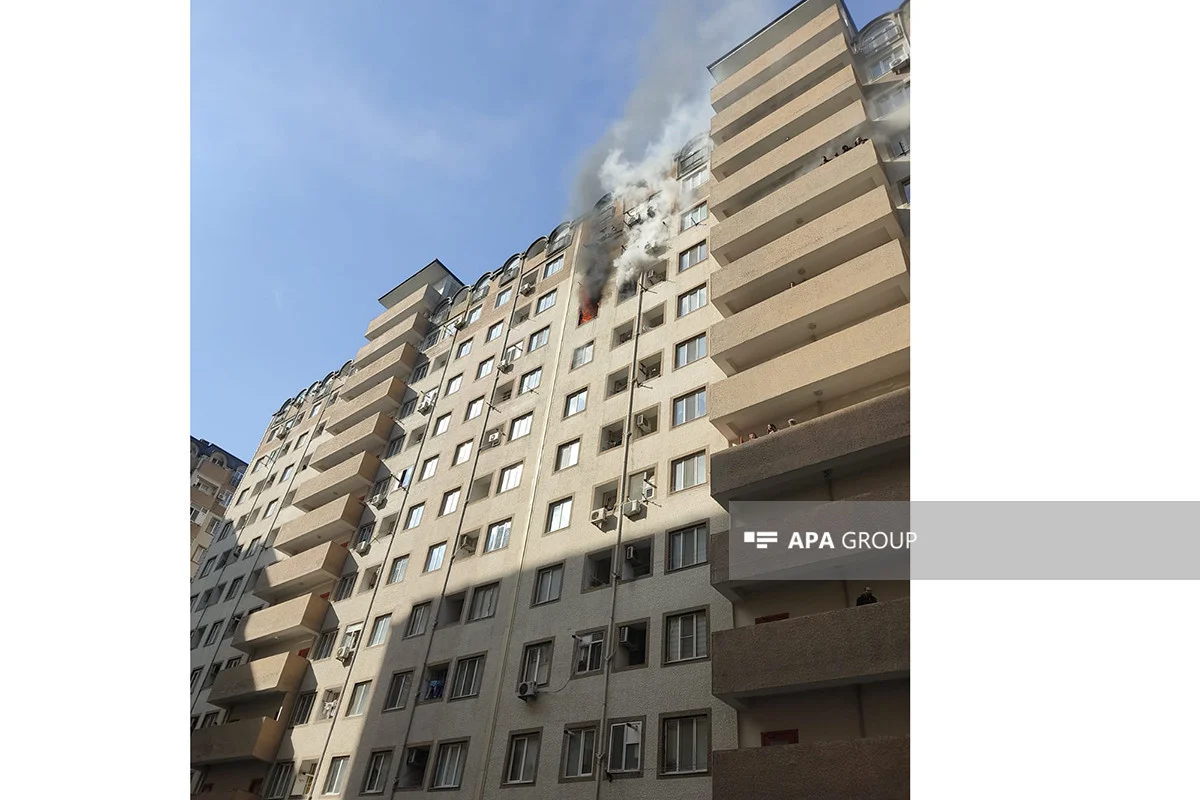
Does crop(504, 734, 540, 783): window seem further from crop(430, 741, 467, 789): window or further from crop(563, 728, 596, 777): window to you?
crop(430, 741, 467, 789): window

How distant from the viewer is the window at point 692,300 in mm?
28328

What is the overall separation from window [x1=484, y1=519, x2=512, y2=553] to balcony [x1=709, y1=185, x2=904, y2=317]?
1065 centimetres

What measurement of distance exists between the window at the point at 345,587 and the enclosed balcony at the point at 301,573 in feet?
1.49

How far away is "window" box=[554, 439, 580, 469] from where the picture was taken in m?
27.4

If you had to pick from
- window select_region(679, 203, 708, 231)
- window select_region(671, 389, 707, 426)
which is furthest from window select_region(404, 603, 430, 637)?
window select_region(679, 203, 708, 231)

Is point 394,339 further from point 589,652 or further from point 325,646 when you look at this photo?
point 589,652

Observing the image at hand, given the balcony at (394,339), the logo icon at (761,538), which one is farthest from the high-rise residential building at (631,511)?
the balcony at (394,339)

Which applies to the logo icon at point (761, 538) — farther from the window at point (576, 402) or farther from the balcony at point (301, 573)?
the balcony at point (301, 573)

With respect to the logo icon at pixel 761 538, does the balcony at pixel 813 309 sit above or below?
above

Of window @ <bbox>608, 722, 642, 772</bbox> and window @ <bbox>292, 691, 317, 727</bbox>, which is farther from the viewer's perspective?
window @ <bbox>292, 691, 317, 727</bbox>

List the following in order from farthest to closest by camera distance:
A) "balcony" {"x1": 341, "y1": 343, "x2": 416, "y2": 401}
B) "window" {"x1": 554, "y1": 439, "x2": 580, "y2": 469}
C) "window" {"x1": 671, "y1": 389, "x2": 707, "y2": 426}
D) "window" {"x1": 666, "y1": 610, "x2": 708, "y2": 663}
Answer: "balcony" {"x1": 341, "y1": 343, "x2": 416, "y2": 401} → "window" {"x1": 554, "y1": 439, "x2": 580, "y2": 469} → "window" {"x1": 671, "y1": 389, "x2": 707, "y2": 426} → "window" {"x1": 666, "y1": 610, "x2": 708, "y2": 663}

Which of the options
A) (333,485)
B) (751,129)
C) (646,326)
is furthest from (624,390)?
(333,485)
